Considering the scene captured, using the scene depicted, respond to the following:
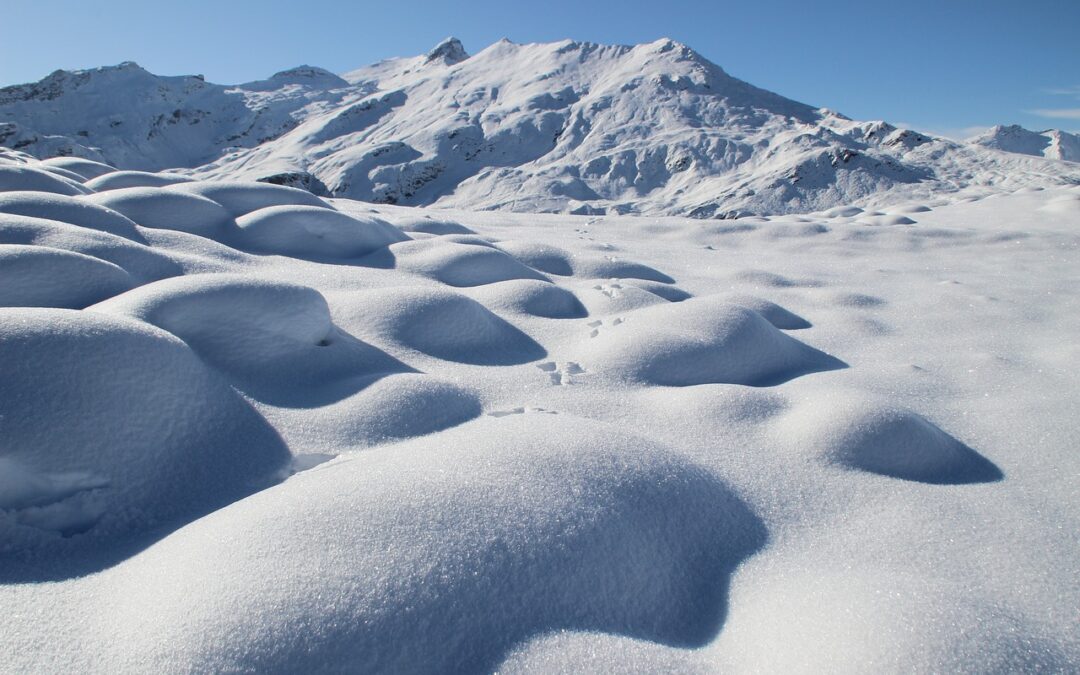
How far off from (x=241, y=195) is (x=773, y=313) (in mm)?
3010

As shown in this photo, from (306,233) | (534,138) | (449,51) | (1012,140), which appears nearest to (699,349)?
(306,233)

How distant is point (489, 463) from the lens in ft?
3.55

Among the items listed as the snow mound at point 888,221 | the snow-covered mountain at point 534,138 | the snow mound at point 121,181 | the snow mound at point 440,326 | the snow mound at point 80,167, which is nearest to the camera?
the snow mound at point 440,326

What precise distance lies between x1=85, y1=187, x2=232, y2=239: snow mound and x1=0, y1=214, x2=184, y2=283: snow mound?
739 mm

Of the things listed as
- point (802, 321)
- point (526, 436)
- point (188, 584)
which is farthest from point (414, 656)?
point (802, 321)

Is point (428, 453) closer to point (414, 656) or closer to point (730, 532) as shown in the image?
point (414, 656)

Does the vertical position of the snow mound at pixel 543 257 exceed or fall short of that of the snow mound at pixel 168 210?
it falls short

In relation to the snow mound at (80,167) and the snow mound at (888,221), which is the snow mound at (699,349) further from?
the snow mound at (80,167)

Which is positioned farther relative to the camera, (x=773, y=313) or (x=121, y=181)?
(x=121, y=181)

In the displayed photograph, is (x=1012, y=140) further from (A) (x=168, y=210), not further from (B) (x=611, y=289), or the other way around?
(A) (x=168, y=210)

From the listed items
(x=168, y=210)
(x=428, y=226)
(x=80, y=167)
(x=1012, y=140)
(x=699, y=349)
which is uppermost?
(x=1012, y=140)

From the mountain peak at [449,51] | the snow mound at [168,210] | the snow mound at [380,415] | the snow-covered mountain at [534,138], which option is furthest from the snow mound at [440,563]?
the mountain peak at [449,51]

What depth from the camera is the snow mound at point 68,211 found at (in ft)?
7.29

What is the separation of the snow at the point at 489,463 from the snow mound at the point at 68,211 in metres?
0.01
